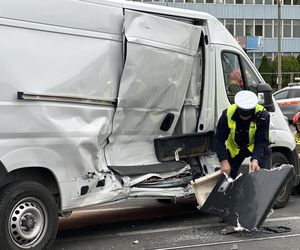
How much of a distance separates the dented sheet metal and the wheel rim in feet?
6.83

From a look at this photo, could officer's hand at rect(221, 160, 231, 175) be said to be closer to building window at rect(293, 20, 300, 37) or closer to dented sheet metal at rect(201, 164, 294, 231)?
dented sheet metal at rect(201, 164, 294, 231)

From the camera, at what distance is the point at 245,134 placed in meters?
6.68

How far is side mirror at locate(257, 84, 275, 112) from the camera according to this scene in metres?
7.64

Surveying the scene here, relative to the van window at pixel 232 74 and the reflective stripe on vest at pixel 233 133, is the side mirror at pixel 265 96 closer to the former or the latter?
the van window at pixel 232 74

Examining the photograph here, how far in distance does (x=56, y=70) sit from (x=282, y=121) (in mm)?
3776

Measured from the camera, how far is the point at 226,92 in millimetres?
7441

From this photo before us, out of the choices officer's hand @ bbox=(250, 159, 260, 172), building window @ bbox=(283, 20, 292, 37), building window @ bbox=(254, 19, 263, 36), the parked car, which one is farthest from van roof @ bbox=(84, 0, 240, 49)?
building window @ bbox=(283, 20, 292, 37)

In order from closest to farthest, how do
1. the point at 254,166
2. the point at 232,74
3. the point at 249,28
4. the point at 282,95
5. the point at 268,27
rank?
the point at 254,166 → the point at 232,74 → the point at 282,95 → the point at 249,28 → the point at 268,27

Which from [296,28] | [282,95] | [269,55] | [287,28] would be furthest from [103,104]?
[296,28]

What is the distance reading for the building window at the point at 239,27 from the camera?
188ft

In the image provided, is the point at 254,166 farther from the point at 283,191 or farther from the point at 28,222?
the point at 28,222

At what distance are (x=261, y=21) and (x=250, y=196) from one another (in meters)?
53.9

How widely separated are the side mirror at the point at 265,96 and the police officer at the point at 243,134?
1070 mm

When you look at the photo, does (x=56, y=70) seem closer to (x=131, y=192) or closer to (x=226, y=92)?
(x=131, y=192)
